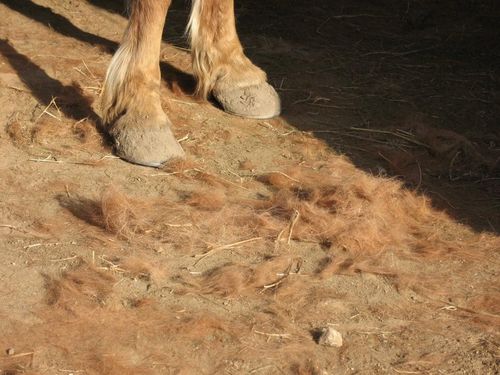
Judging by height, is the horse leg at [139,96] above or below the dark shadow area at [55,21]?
above

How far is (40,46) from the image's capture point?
4.97 metres

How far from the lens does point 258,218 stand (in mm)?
3643

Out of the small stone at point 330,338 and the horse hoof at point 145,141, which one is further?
the horse hoof at point 145,141

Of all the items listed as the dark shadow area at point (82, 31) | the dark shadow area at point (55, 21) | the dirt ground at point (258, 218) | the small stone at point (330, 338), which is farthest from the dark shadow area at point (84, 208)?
the dark shadow area at point (55, 21)

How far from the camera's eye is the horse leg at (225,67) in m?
4.55

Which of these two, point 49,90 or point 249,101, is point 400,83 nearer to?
point 249,101

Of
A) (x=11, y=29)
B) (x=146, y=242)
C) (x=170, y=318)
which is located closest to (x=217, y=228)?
(x=146, y=242)

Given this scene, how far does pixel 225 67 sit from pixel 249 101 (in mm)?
213

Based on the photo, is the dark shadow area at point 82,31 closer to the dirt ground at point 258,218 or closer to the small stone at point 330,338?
the dirt ground at point 258,218

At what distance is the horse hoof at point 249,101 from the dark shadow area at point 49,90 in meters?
0.64

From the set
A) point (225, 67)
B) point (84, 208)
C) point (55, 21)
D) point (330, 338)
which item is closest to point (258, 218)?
point (84, 208)

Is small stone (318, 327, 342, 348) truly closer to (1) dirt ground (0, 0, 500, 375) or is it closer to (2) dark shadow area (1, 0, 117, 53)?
(1) dirt ground (0, 0, 500, 375)

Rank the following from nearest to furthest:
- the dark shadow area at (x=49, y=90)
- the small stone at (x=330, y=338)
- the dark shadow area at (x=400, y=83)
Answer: the small stone at (x=330, y=338) < the dark shadow area at (x=400, y=83) < the dark shadow area at (x=49, y=90)

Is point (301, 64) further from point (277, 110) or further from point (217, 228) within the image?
point (217, 228)
